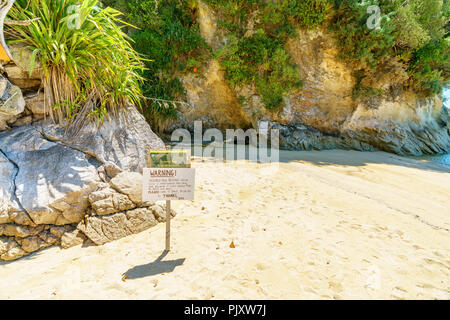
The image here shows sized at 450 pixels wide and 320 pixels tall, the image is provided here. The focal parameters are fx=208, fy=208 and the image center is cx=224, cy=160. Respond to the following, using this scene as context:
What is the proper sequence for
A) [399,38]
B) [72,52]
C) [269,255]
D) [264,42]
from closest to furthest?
[269,255]
[72,52]
[399,38]
[264,42]

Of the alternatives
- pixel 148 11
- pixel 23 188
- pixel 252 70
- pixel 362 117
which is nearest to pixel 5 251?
pixel 23 188

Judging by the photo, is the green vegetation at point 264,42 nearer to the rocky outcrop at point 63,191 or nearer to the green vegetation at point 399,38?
the green vegetation at point 399,38

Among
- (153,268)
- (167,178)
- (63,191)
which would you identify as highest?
(167,178)

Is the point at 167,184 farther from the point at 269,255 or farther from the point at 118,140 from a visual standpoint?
the point at 118,140

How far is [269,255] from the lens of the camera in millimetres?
2209

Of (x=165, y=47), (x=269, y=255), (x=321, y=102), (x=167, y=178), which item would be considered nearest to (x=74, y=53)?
(x=167, y=178)

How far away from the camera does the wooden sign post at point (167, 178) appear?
7.13ft

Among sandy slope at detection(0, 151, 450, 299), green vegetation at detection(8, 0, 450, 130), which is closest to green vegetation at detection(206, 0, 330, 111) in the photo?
green vegetation at detection(8, 0, 450, 130)

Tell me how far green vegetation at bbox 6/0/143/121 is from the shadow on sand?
257 cm

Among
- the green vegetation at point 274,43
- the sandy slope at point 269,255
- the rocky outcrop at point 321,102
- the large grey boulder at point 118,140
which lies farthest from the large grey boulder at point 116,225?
the rocky outcrop at point 321,102

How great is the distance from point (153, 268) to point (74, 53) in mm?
3163
